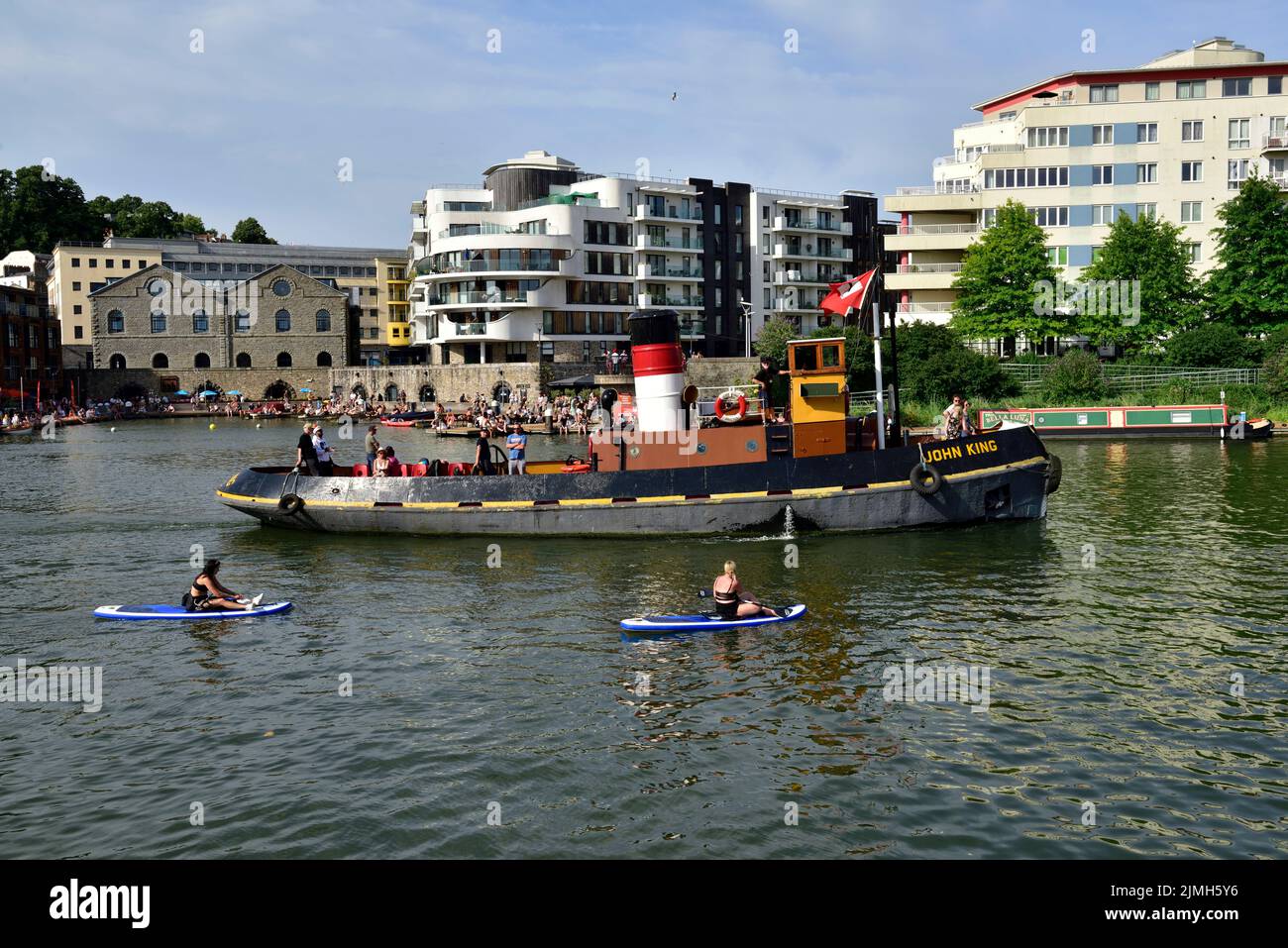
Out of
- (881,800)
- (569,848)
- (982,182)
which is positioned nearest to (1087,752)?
(881,800)

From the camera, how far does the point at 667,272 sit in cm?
10012

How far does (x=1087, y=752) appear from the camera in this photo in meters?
13.6

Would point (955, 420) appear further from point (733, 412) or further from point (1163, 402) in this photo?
point (1163, 402)

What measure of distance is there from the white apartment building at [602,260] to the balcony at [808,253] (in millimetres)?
125

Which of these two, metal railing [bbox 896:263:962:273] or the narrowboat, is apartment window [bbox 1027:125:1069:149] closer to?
metal railing [bbox 896:263:962:273]

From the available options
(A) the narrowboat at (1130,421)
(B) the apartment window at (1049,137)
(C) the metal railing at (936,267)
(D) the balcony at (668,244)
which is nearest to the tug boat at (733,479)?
(A) the narrowboat at (1130,421)

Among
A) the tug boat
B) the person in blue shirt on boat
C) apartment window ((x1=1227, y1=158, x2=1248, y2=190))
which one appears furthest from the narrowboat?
the person in blue shirt on boat

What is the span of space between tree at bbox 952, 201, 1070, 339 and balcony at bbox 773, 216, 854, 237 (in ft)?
120

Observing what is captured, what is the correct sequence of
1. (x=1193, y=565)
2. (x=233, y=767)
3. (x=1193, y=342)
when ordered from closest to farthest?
(x=233, y=767), (x=1193, y=565), (x=1193, y=342)

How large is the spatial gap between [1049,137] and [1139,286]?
1291cm

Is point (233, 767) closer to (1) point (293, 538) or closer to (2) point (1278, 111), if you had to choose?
(1) point (293, 538)

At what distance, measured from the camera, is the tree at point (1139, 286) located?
215 ft

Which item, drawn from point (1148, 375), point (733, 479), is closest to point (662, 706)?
point (733, 479)
